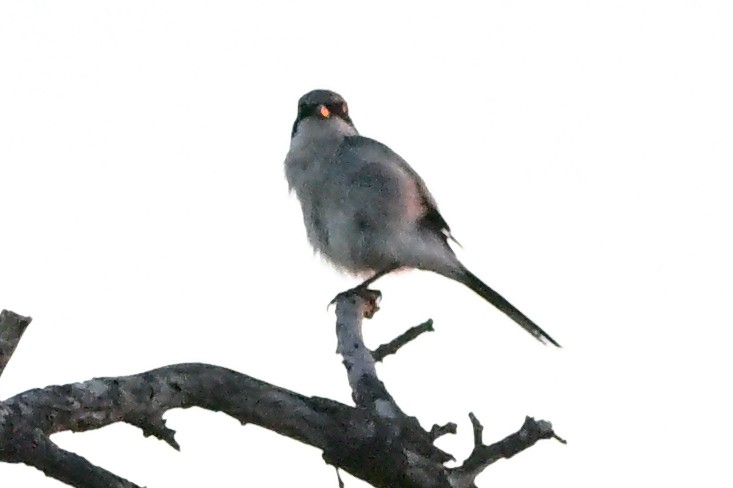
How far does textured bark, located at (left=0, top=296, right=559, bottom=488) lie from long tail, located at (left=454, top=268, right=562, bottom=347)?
2037 millimetres

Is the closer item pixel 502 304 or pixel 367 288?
pixel 367 288

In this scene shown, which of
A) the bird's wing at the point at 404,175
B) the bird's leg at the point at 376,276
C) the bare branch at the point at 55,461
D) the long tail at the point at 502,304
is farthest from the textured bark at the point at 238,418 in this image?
the bird's wing at the point at 404,175

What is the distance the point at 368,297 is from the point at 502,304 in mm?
818

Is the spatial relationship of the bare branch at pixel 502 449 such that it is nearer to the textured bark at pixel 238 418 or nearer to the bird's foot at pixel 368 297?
the textured bark at pixel 238 418

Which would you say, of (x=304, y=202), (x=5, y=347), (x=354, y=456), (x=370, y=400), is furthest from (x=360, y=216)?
(x=5, y=347)

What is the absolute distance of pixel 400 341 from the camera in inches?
118

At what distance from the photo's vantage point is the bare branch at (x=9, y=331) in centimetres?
195

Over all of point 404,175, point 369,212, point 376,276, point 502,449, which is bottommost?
point 502,449

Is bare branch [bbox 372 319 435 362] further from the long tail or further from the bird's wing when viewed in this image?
the bird's wing

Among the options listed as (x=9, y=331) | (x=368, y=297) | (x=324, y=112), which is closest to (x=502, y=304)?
(x=368, y=297)

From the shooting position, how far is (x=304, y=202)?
15.5ft

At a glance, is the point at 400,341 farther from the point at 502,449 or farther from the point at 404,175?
the point at 404,175

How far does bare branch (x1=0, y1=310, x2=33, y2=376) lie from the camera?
76.8 inches

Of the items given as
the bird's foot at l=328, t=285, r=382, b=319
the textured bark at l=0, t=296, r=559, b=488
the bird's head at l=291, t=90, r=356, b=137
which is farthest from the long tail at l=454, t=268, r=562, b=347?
the textured bark at l=0, t=296, r=559, b=488
